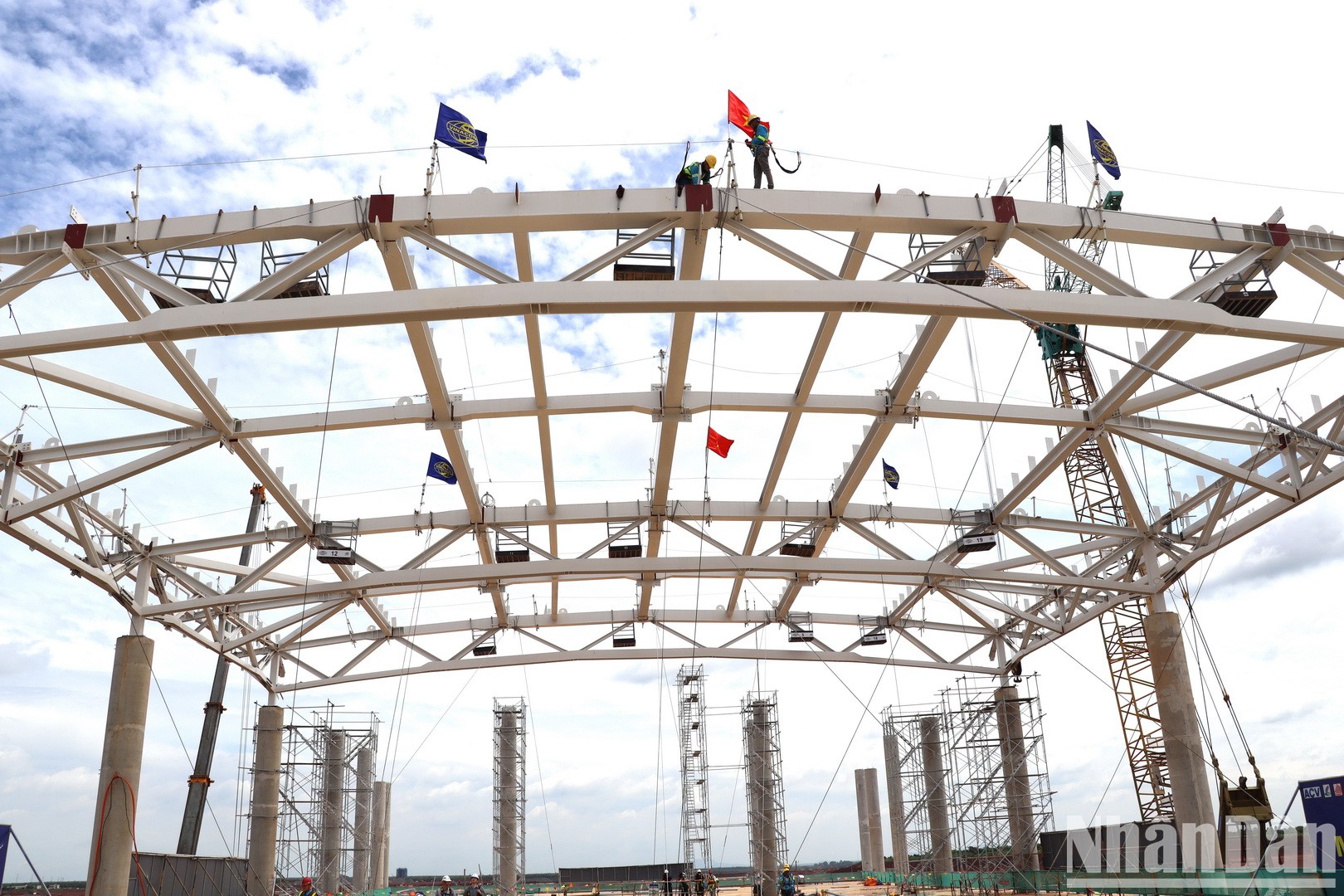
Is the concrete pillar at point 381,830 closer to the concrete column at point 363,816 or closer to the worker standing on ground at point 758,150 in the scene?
the concrete column at point 363,816

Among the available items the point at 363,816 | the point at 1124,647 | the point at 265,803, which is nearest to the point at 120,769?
the point at 265,803

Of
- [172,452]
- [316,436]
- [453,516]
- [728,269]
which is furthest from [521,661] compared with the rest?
Result: [728,269]

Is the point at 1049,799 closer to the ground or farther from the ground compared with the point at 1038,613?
closer to the ground

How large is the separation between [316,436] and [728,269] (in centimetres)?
1123

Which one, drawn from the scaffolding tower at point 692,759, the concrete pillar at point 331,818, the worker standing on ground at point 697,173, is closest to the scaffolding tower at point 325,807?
the concrete pillar at point 331,818

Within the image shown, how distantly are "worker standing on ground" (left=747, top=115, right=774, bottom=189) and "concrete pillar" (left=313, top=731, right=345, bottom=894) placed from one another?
30.1 metres

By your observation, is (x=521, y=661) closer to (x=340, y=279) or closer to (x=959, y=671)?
(x=959, y=671)

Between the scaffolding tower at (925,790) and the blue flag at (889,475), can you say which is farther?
the scaffolding tower at (925,790)

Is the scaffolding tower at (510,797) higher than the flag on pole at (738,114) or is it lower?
lower

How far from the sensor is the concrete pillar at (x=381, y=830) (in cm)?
4625

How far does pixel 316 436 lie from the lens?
23312 millimetres

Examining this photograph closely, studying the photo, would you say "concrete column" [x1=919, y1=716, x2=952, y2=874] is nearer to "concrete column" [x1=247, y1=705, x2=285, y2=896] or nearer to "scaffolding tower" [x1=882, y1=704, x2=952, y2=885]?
"scaffolding tower" [x1=882, y1=704, x2=952, y2=885]

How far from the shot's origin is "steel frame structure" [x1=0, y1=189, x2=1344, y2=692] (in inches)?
535

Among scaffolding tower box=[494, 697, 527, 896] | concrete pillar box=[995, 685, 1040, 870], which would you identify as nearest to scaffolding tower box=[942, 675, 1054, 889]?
concrete pillar box=[995, 685, 1040, 870]
